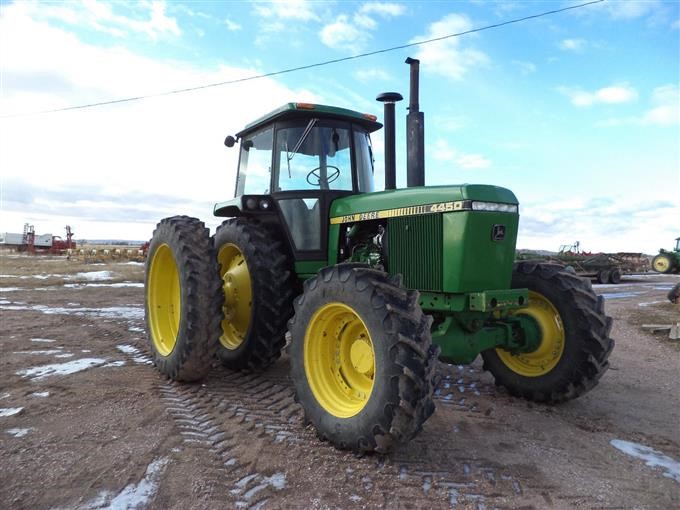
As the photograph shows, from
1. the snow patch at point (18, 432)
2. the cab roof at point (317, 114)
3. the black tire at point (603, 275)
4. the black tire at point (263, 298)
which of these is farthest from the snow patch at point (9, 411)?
the black tire at point (603, 275)

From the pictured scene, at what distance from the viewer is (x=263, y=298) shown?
4887 mm

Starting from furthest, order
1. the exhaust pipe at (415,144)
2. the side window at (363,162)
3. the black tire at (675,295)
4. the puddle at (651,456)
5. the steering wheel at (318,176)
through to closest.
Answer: the black tire at (675,295) → the side window at (363,162) → the steering wheel at (318,176) → the exhaust pipe at (415,144) → the puddle at (651,456)

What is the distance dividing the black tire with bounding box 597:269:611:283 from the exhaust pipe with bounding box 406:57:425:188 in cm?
2246

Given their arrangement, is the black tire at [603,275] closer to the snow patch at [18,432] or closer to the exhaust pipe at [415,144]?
the exhaust pipe at [415,144]

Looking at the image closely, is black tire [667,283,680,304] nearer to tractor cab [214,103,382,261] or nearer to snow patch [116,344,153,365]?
tractor cab [214,103,382,261]

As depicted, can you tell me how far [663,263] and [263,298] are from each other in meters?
33.8

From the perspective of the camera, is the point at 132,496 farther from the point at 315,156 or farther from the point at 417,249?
the point at 315,156

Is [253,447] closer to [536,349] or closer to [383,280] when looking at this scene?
[383,280]

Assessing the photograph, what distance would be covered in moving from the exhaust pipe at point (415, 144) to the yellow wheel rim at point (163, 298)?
2740 mm

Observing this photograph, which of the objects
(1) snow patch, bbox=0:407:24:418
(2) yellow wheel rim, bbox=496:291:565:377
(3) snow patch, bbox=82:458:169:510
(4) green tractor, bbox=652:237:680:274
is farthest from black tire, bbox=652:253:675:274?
(1) snow patch, bbox=0:407:24:418

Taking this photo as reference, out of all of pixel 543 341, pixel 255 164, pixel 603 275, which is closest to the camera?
pixel 543 341

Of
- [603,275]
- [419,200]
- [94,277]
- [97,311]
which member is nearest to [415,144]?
[419,200]

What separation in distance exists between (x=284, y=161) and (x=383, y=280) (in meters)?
2.24

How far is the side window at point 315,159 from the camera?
194 inches
